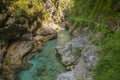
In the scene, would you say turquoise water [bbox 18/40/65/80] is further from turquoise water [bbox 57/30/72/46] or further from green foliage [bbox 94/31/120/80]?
green foliage [bbox 94/31/120/80]

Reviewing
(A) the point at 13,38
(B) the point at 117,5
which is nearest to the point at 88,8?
(B) the point at 117,5

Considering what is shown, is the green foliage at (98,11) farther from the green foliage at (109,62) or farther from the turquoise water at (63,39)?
the turquoise water at (63,39)

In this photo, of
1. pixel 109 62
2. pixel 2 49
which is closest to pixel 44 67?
pixel 2 49

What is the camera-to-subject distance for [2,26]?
25.9m

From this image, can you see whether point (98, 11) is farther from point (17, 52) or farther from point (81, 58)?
point (17, 52)

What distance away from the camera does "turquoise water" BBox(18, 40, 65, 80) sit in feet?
74.8

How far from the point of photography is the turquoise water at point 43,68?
22.8 metres

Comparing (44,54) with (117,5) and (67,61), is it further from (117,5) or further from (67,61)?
(117,5)

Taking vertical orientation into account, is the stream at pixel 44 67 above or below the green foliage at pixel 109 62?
below

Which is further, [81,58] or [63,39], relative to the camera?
[63,39]

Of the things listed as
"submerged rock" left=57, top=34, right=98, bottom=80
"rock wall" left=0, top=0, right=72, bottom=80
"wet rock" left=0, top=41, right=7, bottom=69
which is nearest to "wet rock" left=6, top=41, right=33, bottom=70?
"rock wall" left=0, top=0, right=72, bottom=80

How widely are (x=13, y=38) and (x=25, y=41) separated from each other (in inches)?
107

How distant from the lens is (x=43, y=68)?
25156 millimetres

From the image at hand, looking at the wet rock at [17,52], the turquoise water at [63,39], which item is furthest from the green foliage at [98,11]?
the wet rock at [17,52]
